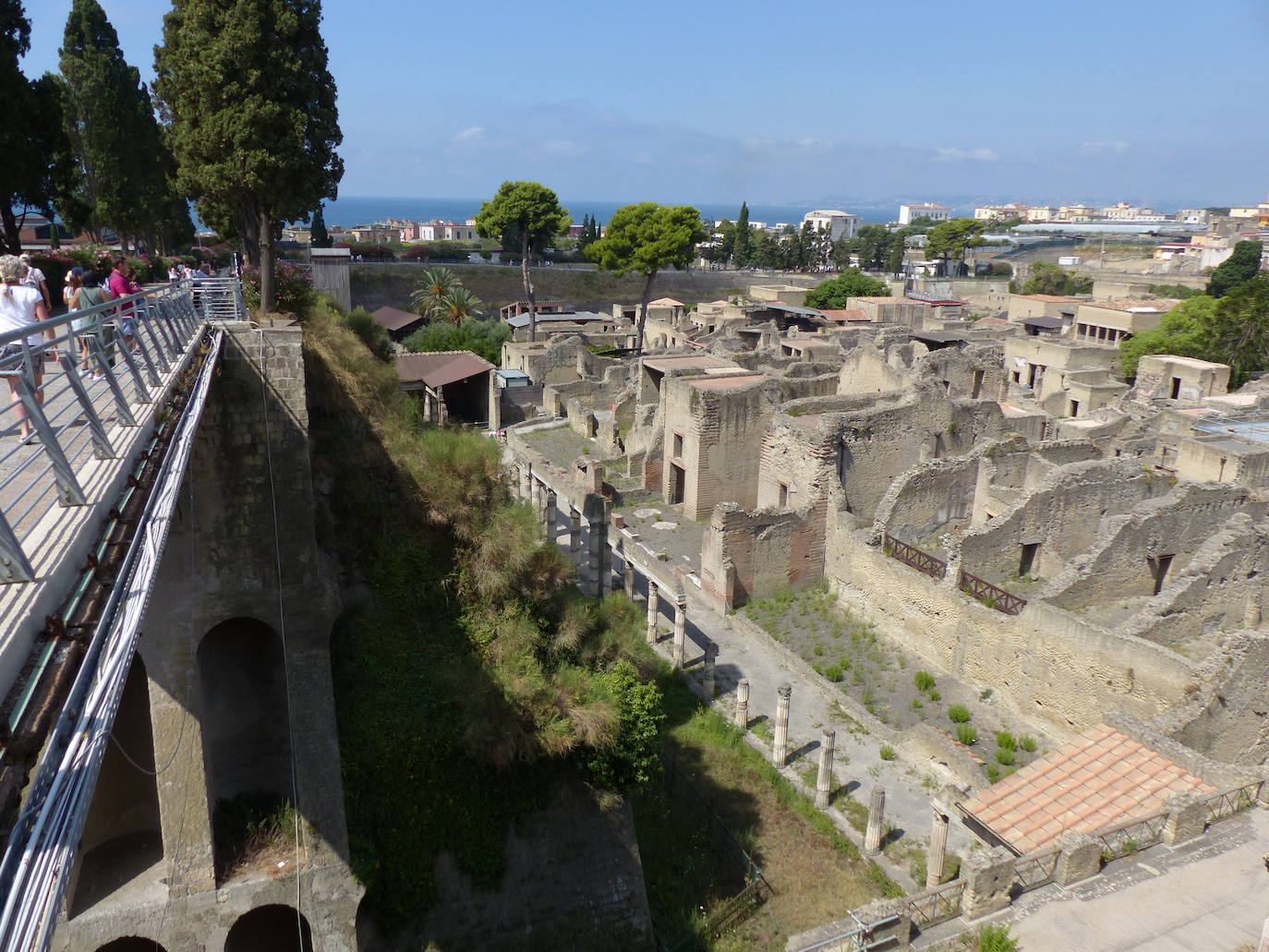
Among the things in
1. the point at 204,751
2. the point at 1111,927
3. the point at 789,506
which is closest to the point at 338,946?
the point at 204,751

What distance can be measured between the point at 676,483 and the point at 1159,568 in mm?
12480

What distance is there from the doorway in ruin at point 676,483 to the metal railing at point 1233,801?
16.8 metres

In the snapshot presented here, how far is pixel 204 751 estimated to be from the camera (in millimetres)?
11148

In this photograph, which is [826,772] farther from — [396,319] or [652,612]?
[396,319]

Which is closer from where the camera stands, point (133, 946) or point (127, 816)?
point (133, 946)

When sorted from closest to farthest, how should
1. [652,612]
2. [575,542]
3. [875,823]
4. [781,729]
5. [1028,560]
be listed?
[875,823] → [781,729] → [1028,560] → [652,612] → [575,542]

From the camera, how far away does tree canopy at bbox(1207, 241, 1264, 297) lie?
70562 millimetres

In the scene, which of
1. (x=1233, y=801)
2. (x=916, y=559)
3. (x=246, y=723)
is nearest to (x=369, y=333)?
(x=246, y=723)

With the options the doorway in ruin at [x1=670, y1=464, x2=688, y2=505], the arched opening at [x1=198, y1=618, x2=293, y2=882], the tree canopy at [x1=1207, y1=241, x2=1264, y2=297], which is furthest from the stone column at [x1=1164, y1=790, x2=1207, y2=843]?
the tree canopy at [x1=1207, y1=241, x2=1264, y2=297]

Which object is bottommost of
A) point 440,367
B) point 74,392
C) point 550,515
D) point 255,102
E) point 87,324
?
point 550,515

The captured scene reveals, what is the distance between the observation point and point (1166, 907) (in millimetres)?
7898

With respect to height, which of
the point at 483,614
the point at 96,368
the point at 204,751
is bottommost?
the point at 204,751

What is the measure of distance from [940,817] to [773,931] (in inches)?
112

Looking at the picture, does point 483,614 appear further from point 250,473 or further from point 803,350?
point 803,350
